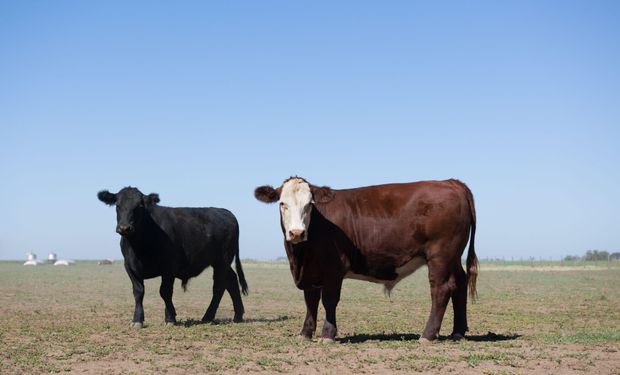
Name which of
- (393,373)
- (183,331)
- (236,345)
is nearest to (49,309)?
(183,331)

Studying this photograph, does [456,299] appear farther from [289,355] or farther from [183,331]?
[183,331]

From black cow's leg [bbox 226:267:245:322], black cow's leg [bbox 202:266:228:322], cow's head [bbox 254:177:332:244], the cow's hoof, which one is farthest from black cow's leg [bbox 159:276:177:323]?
the cow's hoof

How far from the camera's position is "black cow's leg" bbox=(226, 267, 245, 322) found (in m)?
16.2

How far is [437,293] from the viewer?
1128cm

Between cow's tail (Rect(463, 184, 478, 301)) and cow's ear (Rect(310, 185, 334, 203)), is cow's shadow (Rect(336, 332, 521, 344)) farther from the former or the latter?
cow's ear (Rect(310, 185, 334, 203))

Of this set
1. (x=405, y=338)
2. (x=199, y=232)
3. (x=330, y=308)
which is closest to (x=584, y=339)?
(x=405, y=338)

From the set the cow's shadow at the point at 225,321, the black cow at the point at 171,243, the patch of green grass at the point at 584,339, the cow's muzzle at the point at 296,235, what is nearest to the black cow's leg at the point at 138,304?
the black cow at the point at 171,243

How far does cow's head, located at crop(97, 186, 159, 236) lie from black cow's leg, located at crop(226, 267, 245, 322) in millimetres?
2869

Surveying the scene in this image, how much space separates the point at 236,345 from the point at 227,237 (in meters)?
5.88

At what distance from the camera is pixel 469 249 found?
11992mm

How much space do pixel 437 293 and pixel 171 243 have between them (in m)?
6.19

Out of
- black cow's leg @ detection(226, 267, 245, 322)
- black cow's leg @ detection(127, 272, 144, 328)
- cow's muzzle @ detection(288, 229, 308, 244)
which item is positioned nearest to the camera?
cow's muzzle @ detection(288, 229, 308, 244)

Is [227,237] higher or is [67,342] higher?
[227,237]

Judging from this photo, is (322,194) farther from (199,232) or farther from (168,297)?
(199,232)
